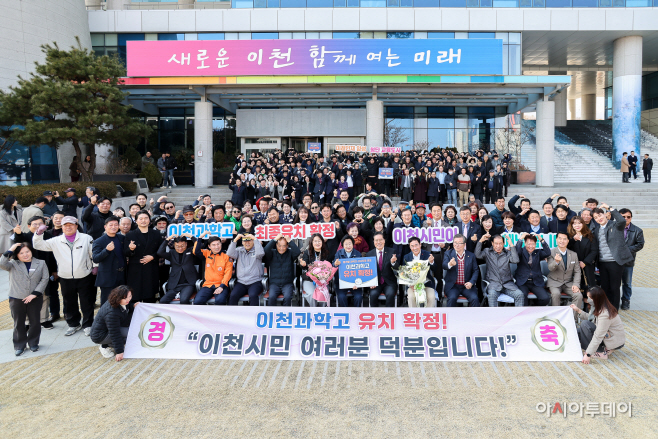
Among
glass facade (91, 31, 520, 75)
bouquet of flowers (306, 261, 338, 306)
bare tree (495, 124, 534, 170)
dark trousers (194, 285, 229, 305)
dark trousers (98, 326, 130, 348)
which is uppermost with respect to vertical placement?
glass facade (91, 31, 520, 75)

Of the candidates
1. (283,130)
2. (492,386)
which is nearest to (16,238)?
(492,386)

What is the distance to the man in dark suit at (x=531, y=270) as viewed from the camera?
7414mm

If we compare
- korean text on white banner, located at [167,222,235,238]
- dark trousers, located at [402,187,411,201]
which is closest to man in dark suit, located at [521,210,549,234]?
korean text on white banner, located at [167,222,235,238]

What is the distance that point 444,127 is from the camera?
30.7m

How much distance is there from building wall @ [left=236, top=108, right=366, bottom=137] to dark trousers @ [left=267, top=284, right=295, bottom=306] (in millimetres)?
22535

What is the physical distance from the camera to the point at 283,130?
95.7ft

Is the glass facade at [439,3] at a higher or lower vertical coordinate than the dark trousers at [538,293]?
higher

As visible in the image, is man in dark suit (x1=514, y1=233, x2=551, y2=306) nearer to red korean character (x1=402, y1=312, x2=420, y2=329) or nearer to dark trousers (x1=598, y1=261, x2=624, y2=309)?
dark trousers (x1=598, y1=261, x2=624, y2=309)

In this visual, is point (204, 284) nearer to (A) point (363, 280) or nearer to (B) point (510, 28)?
(A) point (363, 280)

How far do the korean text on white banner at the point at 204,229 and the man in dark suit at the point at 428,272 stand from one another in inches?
130

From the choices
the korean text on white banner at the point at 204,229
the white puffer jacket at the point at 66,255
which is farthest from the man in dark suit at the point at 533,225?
the white puffer jacket at the point at 66,255

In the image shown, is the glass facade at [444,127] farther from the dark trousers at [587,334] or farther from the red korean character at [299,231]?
the dark trousers at [587,334]

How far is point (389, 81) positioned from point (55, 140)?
50.1ft

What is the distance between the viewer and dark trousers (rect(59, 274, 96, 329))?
7.21 m
